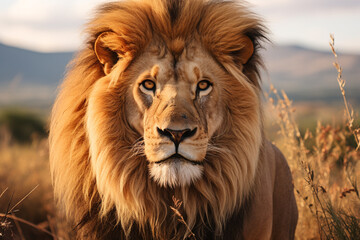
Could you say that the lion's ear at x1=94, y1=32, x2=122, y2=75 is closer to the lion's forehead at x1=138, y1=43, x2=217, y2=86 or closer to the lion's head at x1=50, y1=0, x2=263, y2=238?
the lion's head at x1=50, y1=0, x2=263, y2=238

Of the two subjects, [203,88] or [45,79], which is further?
[45,79]

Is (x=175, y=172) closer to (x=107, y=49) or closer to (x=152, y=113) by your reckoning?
(x=152, y=113)

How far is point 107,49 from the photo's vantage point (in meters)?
3.12

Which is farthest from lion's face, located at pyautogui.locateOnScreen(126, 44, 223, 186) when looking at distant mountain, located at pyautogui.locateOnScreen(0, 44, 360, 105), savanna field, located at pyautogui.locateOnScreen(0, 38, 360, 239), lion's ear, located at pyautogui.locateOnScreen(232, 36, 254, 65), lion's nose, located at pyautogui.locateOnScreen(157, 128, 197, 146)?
distant mountain, located at pyautogui.locateOnScreen(0, 44, 360, 105)

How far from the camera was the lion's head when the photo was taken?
2.97 m

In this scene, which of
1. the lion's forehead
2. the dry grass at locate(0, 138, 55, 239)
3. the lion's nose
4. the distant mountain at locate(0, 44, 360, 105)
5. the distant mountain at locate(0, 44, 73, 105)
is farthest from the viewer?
the distant mountain at locate(0, 44, 360, 105)

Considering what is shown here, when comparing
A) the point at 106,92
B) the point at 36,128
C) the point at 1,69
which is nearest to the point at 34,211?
the point at 106,92

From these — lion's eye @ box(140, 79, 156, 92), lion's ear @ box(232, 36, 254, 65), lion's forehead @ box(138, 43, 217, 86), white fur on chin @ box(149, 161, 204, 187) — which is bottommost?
white fur on chin @ box(149, 161, 204, 187)

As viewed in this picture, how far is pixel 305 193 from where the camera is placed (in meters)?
4.77

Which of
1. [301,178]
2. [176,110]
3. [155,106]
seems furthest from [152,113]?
[301,178]

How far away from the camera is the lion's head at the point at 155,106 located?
2967 millimetres

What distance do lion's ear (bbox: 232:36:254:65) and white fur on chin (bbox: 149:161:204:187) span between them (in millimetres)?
834

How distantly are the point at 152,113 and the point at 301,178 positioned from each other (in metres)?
2.65

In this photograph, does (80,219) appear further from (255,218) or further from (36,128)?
(36,128)
